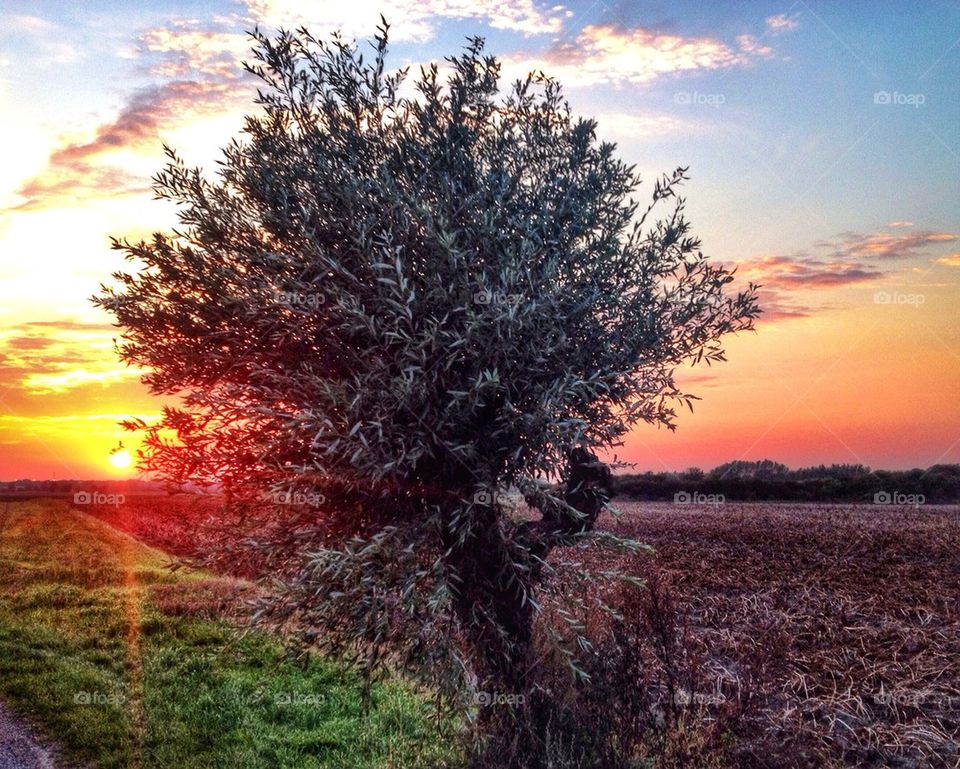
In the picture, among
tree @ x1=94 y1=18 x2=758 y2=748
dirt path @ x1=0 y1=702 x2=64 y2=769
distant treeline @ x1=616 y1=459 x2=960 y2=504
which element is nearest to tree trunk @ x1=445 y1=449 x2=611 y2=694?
tree @ x1=94 y1=18 x2=758 y2=748

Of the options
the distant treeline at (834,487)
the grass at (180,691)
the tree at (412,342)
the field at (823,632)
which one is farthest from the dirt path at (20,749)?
the distant treeline at (834,487)

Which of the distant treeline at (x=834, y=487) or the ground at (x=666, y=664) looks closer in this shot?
the ground at (x=666, y=664)

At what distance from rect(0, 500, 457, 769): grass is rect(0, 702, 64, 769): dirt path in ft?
1.06

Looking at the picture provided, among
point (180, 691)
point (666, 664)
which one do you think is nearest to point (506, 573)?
point (666, 664)

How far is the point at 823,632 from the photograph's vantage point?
1639 centimetres

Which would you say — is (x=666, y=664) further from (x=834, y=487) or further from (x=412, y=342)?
(x=834, y=487)

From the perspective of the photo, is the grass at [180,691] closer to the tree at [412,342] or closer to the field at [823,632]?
the tree at [412,342]

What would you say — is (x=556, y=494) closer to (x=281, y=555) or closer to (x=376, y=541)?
(x=376, y=541)

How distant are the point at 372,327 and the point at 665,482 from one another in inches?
1735

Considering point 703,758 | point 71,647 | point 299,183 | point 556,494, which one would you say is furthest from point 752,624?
point 71,647

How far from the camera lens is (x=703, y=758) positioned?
1041 centimetres

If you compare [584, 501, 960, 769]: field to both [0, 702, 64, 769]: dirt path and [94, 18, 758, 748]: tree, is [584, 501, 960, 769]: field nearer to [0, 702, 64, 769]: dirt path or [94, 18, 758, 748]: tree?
[94, 18, 758, 748]: tree

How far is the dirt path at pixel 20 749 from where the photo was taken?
13.0 m

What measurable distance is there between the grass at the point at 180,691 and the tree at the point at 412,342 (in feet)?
6.96
